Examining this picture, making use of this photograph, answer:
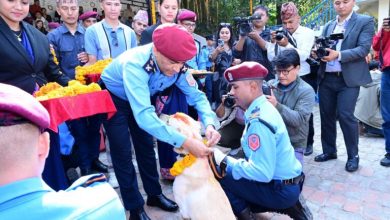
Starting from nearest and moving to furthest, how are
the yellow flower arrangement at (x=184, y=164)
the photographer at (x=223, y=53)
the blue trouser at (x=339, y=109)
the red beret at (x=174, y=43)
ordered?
the red beret at (x=174, y=43) → the yellow flower arrangement at (x=184, y=164) → the blue trouser at (x=339, y=109) → the photographer at (x=223, y=53)

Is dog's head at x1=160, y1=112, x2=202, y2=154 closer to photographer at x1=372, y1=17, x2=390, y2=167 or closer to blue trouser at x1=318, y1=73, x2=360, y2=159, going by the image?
blue trouser at x1=318, y1=73, x2=360, y2=159

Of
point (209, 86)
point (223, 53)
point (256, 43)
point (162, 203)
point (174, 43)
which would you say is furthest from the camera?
point (209, 86)

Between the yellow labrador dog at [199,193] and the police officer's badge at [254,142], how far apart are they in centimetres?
33

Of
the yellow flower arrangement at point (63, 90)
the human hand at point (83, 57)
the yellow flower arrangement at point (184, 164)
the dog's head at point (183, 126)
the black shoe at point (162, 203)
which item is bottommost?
the black shoe at point (162, 203)

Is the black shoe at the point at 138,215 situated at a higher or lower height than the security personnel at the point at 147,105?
lower

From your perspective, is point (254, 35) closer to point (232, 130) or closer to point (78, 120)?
point (232, 130)

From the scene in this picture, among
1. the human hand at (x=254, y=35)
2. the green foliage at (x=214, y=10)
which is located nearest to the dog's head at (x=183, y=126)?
the human hand at (x=254, y=35)

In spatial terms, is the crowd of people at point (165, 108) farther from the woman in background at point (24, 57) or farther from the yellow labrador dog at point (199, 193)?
the yellow labrador dog at point (199, 193)

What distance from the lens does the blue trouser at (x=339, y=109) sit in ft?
12.2

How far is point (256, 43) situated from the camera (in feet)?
14.3

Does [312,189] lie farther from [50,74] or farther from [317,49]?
[50,74]

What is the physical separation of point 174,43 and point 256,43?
2543mm

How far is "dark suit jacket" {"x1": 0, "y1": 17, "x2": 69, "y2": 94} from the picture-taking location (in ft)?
7.54

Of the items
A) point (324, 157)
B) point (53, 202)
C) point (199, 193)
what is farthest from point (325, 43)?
point (53, 202)
